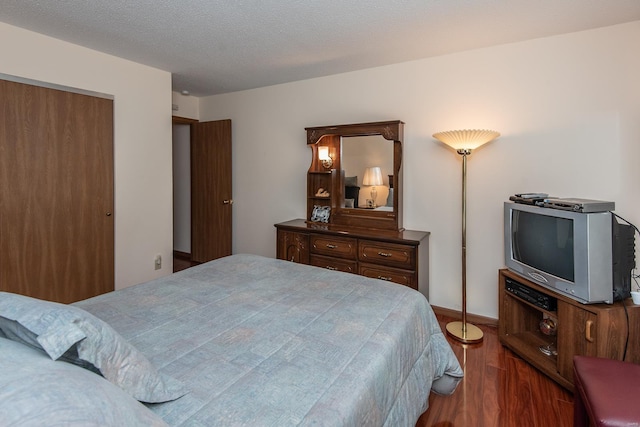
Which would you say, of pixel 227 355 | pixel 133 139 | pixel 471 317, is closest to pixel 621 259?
pixel 471 317

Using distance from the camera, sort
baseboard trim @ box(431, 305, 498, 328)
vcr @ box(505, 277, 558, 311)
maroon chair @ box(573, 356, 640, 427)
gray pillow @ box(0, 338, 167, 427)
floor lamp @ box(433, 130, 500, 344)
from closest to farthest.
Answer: gray pillow @ box(0, 338, 167, 427)
maroon chair @ box(573, 356, 640, 427)
vcr @ box(505, 277, 558, 311)
floor lamp @ box(433, 130, 500, 344)
baseboard trim @ box(431, 305, 498, 328)

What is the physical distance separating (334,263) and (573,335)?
1878 mm

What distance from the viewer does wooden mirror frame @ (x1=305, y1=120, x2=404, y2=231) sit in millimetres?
3234

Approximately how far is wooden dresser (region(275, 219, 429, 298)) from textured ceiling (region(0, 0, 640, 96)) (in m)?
1.64

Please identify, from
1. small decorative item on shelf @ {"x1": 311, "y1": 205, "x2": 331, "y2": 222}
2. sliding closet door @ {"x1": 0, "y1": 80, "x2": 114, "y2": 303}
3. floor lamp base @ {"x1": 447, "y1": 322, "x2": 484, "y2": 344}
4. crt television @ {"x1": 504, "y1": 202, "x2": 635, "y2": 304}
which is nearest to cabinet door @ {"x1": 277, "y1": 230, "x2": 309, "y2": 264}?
small decorative item on shelf @ {"x1": 311, "y1": 205, "x2": 331, "y2": 222}

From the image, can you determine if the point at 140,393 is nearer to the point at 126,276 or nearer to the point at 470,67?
the point at 126,276

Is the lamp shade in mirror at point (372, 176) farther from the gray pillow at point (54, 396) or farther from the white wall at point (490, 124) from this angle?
the gray pillow at point (54, 396)

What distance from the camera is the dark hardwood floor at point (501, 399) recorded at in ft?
5.94

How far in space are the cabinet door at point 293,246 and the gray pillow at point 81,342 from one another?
2506 mm

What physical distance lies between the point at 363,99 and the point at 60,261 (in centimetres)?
324

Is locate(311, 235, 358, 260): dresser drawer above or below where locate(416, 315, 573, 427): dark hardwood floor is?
above

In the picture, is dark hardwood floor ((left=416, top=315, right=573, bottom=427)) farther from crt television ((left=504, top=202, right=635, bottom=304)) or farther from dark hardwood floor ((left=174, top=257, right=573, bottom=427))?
crt television ((left=504, top=202, right=635, bottom=304))

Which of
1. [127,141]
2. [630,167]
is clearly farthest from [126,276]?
[630,167]

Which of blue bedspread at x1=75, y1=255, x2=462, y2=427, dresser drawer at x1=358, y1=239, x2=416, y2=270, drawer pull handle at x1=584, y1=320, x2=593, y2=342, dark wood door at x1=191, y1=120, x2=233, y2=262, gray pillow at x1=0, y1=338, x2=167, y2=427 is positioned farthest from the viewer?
dark wood door at x1=191, y1=120, x2=233, y2=262
